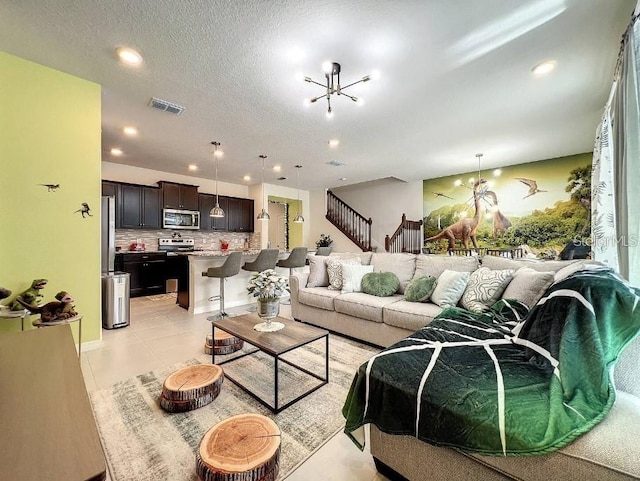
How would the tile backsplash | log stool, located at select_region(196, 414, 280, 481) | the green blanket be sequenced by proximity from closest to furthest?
the green blanket, log stool, located at select_region(196, 414, 280, 481), the tile backsplash

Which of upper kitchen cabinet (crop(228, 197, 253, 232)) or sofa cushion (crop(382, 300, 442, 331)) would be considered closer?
sofa cushion (crop(382, 300, 442, 331))

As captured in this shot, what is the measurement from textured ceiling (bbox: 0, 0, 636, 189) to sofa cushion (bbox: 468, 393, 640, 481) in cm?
238

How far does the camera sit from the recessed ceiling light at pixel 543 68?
245 cm

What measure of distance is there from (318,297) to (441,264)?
150cm

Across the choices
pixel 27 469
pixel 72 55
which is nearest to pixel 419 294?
pixel 27 469

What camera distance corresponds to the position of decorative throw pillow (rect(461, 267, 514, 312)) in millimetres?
2385

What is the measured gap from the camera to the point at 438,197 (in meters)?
6.77

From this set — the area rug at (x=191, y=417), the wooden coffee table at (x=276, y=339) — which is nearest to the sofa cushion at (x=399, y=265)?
the area rug at (x=191, y=417)

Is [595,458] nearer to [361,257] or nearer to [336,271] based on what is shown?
[336,271]

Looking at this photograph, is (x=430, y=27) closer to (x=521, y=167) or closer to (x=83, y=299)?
(x=83, y=299)

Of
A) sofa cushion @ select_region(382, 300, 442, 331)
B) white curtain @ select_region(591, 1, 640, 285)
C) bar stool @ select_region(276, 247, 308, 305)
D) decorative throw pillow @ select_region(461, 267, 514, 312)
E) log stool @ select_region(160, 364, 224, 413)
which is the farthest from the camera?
bar stool @ select_region(276, 247, 308, 305)

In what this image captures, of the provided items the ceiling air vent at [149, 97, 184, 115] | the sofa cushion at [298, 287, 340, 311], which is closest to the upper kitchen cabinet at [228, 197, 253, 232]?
the ceiling air vent at [149, 97, 184, 115]

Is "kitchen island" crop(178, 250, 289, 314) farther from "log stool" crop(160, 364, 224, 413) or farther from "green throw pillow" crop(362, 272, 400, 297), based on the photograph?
"log stool" crop(160, 364, 224, 413)

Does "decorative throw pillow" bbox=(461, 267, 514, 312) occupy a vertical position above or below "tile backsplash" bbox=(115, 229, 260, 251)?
below
